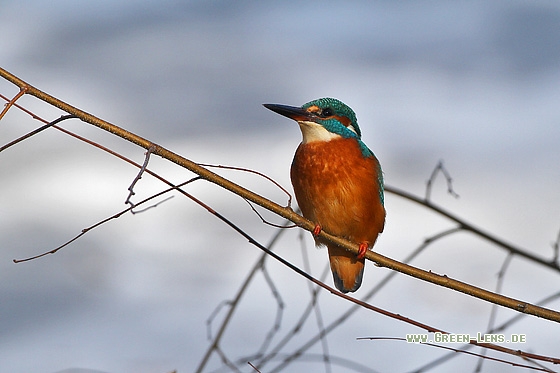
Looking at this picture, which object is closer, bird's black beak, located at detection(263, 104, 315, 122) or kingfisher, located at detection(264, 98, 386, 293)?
bird's black beak, located at detection(263, 104, 315, 122)

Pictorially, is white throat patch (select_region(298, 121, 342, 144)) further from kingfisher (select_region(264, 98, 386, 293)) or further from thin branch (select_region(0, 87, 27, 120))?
thin branch (select_region(0, 87, 27, 120))

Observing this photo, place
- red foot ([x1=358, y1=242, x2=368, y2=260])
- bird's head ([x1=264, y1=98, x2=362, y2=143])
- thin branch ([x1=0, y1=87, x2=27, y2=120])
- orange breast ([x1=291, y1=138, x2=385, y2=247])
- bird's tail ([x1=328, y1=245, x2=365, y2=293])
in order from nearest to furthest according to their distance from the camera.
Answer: thin branch ([x1=0, y1=87, x2=27, y2=120]) < red foot ([x1=358, y1=242, x2=368, y2=260]) < orange breast ([x1=291, y1=138, x2=385, y2=247]) < bird's head ([x1=264, y1=98, x2=362, y2=143]) < bird's tail ([x1=328, y1=245, x2=365, y2=293])

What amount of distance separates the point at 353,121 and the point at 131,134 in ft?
5.95

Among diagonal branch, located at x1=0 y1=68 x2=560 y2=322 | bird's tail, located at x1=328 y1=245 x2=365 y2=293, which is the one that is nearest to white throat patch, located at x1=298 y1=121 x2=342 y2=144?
bird's tail, located at x1=328 y1=245 x2=365 y2=293

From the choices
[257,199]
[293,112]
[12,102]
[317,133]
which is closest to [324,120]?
[317,133]

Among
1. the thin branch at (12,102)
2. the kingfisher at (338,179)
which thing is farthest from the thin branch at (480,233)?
the thin branch at (12,102)

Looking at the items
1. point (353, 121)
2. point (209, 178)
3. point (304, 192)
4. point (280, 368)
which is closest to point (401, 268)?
point (209, 178)

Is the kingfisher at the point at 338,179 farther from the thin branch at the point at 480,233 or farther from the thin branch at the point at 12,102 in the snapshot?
the thin branch at the point at 12,102

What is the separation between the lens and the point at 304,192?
11.6 ft

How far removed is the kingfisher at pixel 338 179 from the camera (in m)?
3.43

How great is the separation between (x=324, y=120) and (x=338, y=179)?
0.33 meters

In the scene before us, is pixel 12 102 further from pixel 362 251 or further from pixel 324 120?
pixel 324 120

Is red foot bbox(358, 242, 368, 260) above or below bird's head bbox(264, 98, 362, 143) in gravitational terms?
below

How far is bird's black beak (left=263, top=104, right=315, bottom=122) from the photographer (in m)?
3.15
